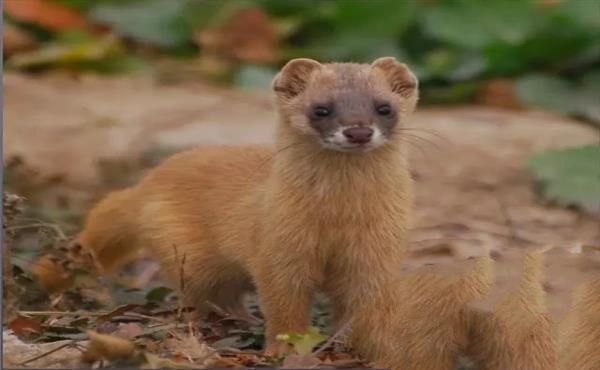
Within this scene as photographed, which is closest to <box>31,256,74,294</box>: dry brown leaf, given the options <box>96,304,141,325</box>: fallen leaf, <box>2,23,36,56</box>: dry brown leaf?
<box>96,304,141,325</box>: fallen leaf

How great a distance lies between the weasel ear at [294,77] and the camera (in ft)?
16.6

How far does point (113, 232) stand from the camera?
20.1ft

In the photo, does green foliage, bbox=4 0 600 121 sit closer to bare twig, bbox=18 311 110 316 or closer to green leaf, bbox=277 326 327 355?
bare twig, bbox=18 311 110 316

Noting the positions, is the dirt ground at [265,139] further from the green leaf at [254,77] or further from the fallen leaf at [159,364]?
the fallen leaf at [159,364]

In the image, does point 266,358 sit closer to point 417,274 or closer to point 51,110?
point 417,274

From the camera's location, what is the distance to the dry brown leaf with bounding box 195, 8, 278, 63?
10.2 m

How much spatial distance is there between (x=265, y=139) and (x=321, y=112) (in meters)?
3.47

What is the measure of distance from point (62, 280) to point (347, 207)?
1326 millimetres

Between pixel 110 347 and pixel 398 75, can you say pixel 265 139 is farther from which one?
pixel 110 347

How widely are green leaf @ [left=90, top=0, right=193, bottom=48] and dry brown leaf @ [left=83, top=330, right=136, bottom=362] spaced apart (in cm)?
622

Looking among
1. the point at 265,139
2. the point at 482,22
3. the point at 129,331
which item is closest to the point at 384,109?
the point at 129,331

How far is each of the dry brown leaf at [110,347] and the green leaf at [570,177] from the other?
3.56 meters

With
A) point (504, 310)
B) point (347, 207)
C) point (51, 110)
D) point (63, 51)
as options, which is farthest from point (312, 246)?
point (63, 51)

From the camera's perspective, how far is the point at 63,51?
10.1 meters
